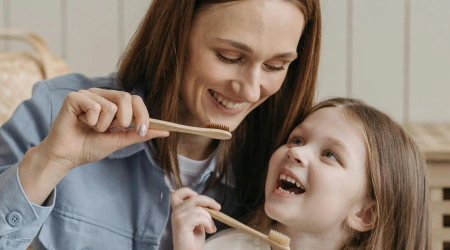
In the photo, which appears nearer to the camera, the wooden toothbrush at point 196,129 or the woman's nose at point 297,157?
the wooden toothbrush at point 196,129

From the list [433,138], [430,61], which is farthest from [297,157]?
[430,61]

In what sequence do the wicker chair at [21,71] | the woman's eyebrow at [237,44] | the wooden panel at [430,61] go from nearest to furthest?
the woman's eyebrow at [237,44] → the wicker chair at [21,71] → the wooden panel at [430,61]

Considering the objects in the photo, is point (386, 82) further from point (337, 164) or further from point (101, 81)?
point (101, 81)

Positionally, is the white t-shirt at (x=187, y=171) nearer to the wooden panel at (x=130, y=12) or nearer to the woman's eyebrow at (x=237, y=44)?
the woman's eyebrow at (x=237, y=44)

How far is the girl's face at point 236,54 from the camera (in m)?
0.98

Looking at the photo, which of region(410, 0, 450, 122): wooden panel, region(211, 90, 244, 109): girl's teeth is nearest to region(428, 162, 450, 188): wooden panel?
region(410, 0, 450, 122): wooden panel

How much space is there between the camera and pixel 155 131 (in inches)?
36.8

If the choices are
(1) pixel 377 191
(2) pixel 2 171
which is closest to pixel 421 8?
(1) pixel 377 191

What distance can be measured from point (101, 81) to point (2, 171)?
0.89 feet

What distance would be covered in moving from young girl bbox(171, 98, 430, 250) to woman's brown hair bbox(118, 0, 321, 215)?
0.24 ft

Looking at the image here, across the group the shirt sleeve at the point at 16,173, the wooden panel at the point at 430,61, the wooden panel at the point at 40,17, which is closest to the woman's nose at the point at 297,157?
the shirt sleeve at the point at 16,173

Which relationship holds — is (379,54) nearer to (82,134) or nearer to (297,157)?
(297,157)

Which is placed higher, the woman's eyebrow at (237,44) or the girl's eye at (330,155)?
the woman's eyebrow at (237,44)

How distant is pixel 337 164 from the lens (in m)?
1.06
